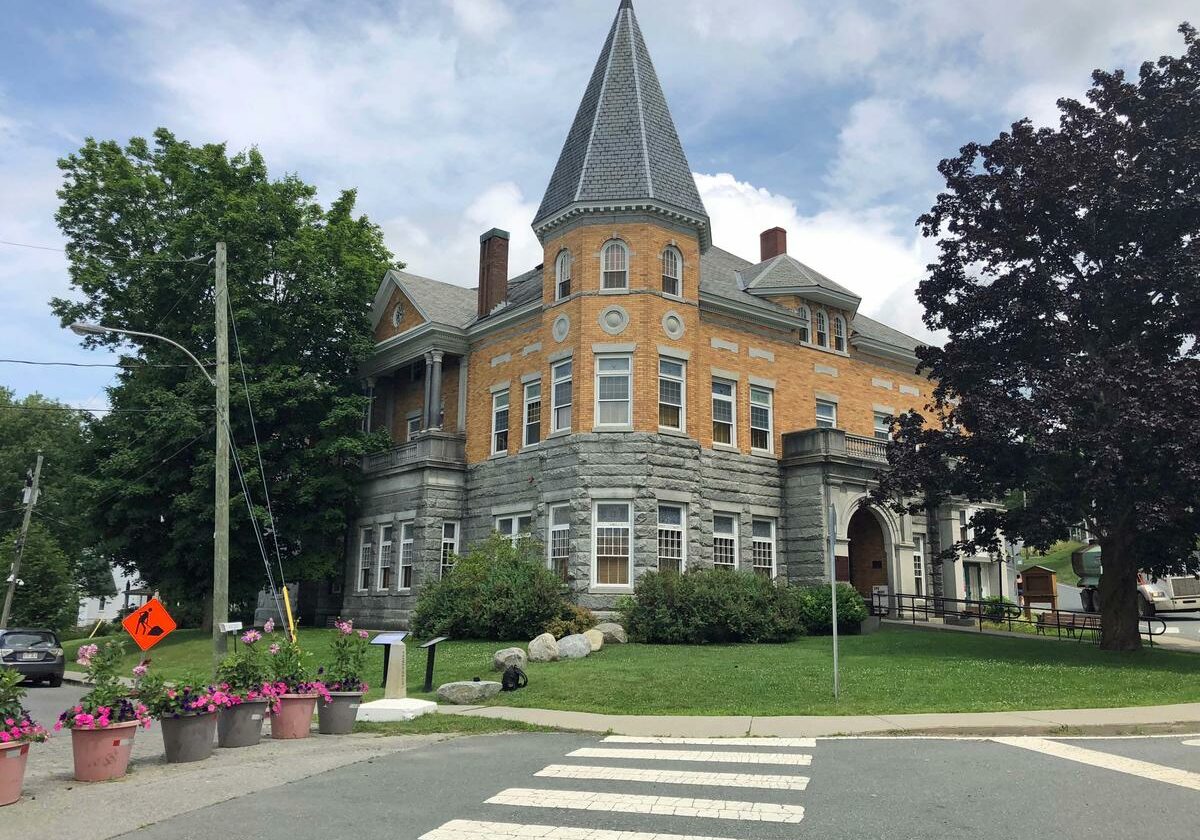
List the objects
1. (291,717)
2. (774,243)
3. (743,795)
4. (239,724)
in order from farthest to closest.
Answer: (774,243) < (291,717) < (239,724) < (743,795)

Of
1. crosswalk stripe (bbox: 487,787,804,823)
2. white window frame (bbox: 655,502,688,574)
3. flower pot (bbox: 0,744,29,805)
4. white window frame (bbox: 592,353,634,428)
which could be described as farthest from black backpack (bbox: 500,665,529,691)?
white window frame (bbox: 592,353,634,428)

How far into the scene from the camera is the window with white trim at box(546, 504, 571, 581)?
89.0 feet

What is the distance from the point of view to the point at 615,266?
1115 inches

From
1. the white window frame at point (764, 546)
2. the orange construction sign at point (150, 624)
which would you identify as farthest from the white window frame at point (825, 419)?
the orange construction sign at point (150, 624)

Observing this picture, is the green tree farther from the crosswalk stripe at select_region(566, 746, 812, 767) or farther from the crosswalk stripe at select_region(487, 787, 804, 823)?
the crosswalk stripe at select_region(487, 787, 804, 823)

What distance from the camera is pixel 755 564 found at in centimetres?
2942

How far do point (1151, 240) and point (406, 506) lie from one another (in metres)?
22.9

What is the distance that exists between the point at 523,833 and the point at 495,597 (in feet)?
59.8

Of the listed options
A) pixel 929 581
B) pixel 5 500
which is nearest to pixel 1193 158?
pixel 929 581

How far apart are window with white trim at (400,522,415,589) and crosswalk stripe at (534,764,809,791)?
23.3 m

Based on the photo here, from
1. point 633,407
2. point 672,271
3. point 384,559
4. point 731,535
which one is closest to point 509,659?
point 633,407

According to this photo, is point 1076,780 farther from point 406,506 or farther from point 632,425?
point 406,506

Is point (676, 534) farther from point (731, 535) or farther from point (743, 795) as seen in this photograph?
point (743, 795)

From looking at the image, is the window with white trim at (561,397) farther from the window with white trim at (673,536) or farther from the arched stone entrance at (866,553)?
the arched stone entrance at (866,553)
